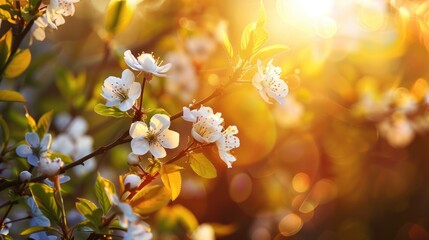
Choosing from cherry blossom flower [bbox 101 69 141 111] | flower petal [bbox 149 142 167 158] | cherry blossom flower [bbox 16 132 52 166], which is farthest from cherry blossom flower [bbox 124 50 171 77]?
cherry blossom flower [bbox 16 132 52 166]

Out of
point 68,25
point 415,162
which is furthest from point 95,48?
point 415,162

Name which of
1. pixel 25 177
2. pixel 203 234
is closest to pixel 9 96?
pixel 25 177

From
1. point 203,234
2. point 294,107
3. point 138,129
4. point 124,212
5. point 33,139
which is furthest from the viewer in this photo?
point 294,107

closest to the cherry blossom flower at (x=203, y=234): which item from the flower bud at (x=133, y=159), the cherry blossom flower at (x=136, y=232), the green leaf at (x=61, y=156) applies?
the green leaf at (x=61, y=156)

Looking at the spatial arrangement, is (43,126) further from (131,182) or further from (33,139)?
(131,182)

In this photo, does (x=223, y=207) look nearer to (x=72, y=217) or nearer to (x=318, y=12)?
(x=318, y=12)

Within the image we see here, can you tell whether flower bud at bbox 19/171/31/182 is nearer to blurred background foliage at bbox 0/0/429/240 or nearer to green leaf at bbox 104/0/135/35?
blurred background foliage at bbox 0/0/429/240
